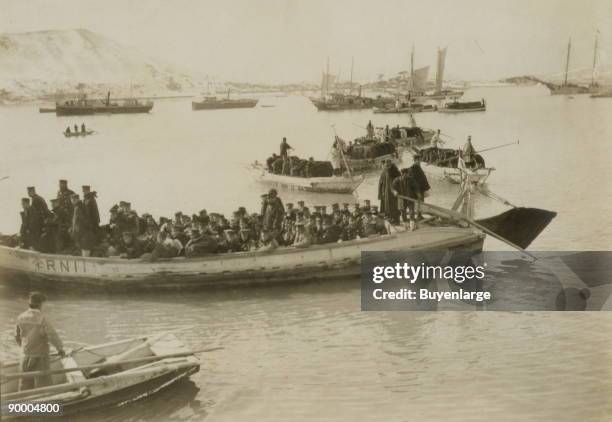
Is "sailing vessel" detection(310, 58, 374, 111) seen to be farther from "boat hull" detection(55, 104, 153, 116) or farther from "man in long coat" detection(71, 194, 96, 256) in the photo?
"man in long coat" detection(71, 194, 96, 256)

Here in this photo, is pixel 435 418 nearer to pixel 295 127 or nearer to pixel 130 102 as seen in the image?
pixel 295 127

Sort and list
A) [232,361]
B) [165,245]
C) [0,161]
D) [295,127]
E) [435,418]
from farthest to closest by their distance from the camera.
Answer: [295,127], [165,245], [0,161], [232,361], [435,418]

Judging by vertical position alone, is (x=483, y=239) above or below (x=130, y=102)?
below

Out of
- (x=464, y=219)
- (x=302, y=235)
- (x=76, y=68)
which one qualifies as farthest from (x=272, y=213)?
(x=76, y=68)

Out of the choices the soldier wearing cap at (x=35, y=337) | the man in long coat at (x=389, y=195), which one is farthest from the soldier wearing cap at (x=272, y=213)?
the soldier wearing cap at (x=35, y=337)

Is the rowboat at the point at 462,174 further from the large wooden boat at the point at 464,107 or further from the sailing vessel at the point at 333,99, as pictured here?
the sailing vessel at the point at 333,99

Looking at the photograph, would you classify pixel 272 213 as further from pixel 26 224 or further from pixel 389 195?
pixel 26 224

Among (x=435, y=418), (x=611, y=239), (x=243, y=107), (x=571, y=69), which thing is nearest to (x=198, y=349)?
(x=435, y=418)
